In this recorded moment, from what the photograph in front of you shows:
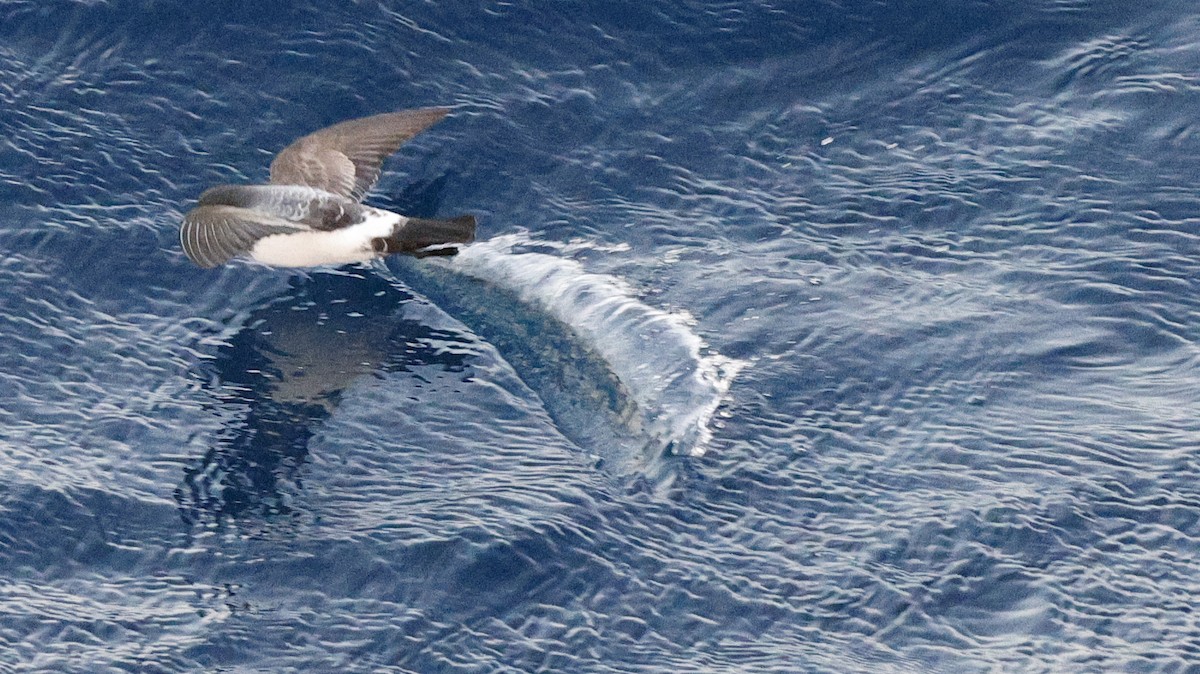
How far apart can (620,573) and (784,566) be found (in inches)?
33.3

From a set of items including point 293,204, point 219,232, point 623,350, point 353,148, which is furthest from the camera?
point 353,148

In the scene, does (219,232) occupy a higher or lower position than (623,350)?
lower

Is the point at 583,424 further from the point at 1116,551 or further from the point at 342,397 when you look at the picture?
the point at 1116,551

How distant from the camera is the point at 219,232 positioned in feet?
33.4

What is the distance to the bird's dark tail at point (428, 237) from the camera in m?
10.3

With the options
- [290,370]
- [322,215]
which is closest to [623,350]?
[290,370]

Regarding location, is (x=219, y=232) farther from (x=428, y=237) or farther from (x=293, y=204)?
(x=428, y=237)

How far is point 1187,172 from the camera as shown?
10758mm

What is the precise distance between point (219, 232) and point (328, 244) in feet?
2.43

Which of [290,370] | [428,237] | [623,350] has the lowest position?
[290,370]

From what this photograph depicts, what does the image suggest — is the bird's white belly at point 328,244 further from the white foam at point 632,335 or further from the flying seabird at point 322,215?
the white foam at point 632,335

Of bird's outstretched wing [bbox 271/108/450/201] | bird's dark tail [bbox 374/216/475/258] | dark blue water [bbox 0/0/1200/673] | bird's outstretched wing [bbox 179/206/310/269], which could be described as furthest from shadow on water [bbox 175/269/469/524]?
bird's outstretched wing [bbox 271/108/450/201]

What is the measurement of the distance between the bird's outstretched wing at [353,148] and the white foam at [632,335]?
0.97 m

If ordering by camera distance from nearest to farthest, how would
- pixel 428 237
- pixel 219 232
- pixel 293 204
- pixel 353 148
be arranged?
pixel 219 232 → pixel 428 237 → pixel 293 204 → pixel 353 148
